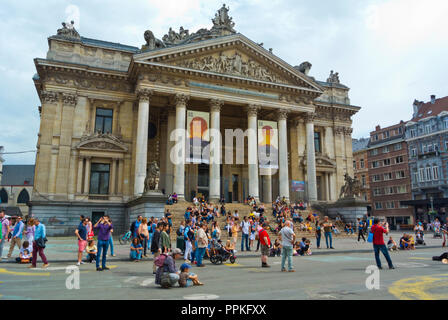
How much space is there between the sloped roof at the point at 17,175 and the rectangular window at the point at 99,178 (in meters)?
61.9

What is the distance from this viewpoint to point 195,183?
3669cm

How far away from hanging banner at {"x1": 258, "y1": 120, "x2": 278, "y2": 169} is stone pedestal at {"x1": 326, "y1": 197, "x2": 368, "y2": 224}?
7.30m

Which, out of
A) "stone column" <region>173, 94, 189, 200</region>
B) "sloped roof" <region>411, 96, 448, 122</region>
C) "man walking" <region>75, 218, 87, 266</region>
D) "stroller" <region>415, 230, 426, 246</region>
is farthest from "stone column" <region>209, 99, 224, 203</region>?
"sloped roof" <region>411, 96, 448, 122</region>

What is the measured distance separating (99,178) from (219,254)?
22.2m

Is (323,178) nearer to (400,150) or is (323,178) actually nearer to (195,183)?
(195,183)

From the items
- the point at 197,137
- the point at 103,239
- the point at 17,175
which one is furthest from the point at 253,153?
the point at 17,175

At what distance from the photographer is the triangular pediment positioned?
107 feet

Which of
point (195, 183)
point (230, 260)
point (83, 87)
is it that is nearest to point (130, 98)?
point (83, 87)

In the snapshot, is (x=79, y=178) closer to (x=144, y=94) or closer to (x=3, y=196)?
(x=144, y=94)

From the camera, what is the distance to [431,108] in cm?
6072

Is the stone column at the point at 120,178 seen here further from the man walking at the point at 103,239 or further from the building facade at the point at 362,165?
the building facade at the point at 362,165

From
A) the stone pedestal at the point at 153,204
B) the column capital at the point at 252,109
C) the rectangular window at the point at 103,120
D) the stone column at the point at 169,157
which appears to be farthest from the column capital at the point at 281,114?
the stone pedestal at the point at 153,204

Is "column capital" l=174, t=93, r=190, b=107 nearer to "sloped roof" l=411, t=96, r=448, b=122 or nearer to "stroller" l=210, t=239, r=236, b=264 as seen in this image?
"stroller" l=210, t=239, r=236, b=264

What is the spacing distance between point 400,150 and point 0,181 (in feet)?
300
